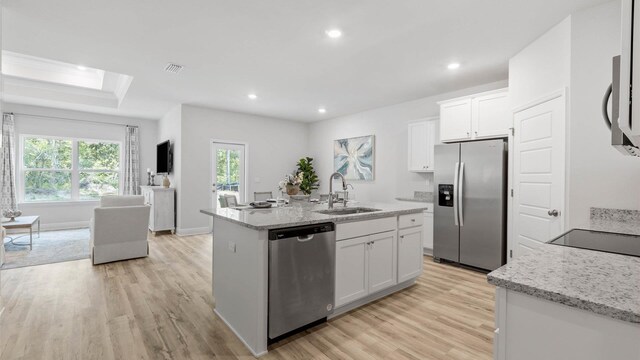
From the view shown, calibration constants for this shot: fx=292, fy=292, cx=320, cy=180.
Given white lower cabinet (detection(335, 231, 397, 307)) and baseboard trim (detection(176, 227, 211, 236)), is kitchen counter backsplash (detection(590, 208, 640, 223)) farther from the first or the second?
baseboard trim (detection(176, 227, 211, 236))

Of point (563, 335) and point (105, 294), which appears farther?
point (105, 294)

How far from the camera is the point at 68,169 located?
659 cm

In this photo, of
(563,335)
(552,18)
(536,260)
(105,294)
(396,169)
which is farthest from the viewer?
(396,169)

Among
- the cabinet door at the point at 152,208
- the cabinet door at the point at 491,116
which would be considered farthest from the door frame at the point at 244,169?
the cabinet door at the point at 491,116

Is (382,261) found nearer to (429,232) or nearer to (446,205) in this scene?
(446,205)

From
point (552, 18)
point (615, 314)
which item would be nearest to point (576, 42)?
point (552, 18)

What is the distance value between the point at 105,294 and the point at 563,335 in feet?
12.1

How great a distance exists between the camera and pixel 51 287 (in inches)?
124

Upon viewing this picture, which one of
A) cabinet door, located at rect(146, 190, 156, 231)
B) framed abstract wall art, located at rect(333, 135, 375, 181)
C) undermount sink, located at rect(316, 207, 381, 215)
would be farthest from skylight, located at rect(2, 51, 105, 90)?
undermount sink, located at rect(316, 207, 381, 215)

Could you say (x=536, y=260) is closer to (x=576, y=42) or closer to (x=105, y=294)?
(x=576, y=42)

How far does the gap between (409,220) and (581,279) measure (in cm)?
220

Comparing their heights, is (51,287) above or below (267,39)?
below

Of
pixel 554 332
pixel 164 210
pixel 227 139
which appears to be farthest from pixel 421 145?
pixel 164 210

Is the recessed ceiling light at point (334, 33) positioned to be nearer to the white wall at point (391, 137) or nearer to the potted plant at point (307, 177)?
the white wall at point (391, 137)
